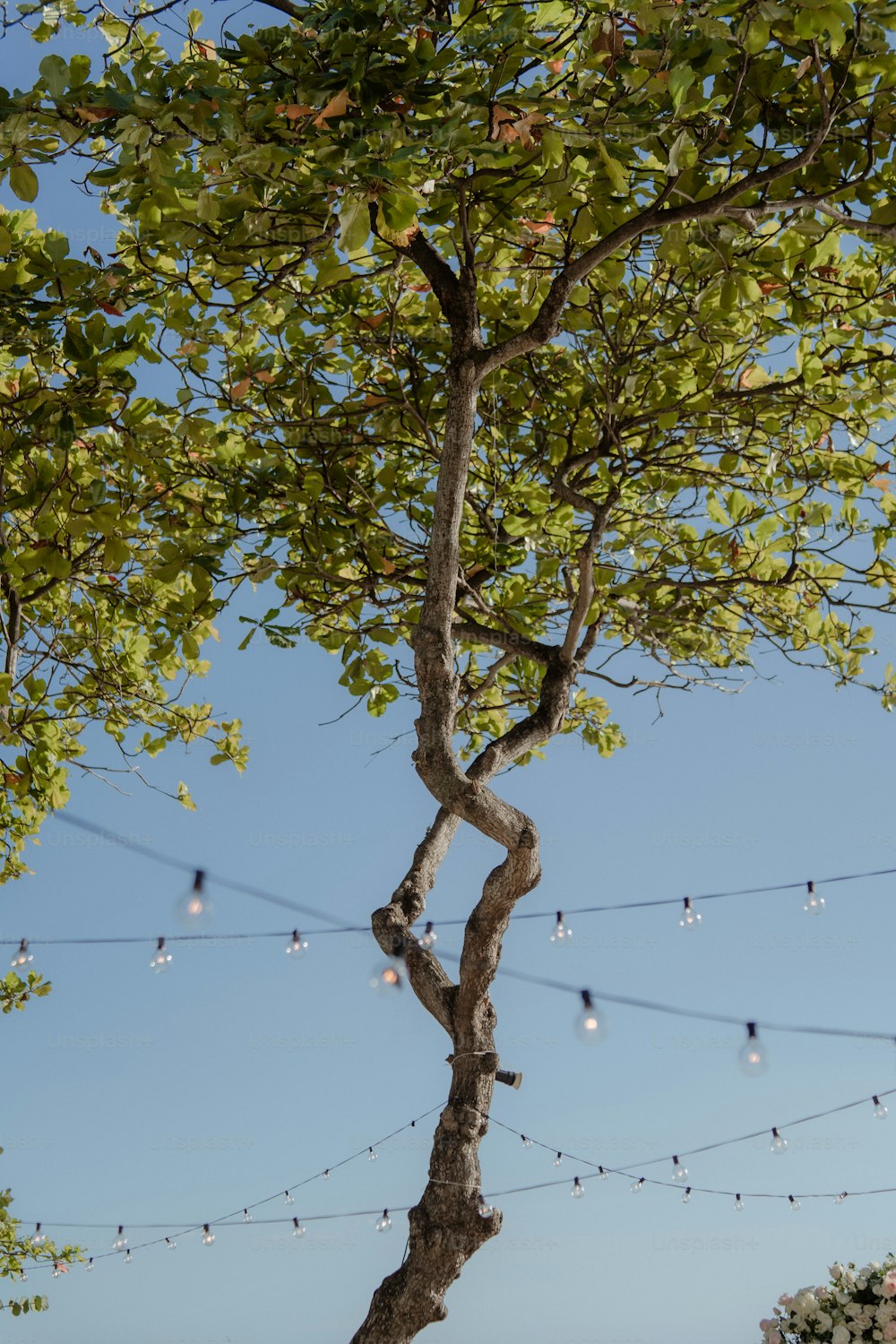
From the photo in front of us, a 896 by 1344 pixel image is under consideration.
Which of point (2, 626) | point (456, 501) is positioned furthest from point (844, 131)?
point (2, 626)

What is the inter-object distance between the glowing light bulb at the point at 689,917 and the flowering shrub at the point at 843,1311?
1.68 meters

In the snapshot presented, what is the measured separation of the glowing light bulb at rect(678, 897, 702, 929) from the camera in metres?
4.46

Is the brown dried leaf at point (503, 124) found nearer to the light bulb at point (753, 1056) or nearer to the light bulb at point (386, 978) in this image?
the light bulb at point (386, 978)

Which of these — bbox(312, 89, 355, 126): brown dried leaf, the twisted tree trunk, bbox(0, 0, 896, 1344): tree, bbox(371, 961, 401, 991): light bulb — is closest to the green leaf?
bbox(0, 0, 896, 1344): tree

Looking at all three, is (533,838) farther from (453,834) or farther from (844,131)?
(844,131)

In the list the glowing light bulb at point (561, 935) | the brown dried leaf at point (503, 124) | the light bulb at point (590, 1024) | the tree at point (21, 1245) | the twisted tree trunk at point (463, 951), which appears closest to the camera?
the brown dried leaf at point (503, 124)

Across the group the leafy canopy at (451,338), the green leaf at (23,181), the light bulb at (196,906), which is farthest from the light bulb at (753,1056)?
the green leaf at (23,181)

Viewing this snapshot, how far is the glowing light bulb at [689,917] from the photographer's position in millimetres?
4457

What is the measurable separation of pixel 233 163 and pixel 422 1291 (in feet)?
10.00

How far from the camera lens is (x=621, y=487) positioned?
4.11m

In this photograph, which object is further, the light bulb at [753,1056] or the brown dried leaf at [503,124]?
the light bulb at [753,1056]

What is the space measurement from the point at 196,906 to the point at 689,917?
2.08m

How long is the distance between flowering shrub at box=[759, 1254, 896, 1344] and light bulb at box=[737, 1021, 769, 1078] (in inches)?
49.8

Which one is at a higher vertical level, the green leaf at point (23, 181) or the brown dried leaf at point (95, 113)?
the brown dried leaf at point (95, 113)
